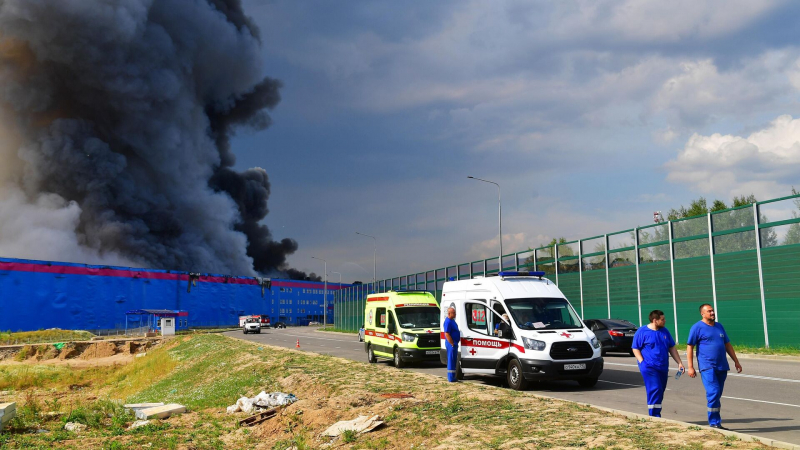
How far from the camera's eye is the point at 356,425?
9.54m

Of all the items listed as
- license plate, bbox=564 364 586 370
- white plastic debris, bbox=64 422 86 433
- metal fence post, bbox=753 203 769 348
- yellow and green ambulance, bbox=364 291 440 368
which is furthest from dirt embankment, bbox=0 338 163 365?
metal fence post, bbox=753 203 769 348

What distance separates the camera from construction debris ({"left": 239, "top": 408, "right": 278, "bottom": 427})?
12.0m

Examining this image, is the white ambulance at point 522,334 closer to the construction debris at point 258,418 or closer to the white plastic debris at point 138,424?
the construction debris at point 258,418

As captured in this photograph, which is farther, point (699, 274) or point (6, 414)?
point (699, 274)

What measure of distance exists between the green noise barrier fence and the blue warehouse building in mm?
57176

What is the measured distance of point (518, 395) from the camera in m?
11.2

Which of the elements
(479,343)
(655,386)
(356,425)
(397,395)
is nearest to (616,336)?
(479,343)

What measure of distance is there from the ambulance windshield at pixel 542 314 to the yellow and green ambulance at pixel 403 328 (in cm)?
621

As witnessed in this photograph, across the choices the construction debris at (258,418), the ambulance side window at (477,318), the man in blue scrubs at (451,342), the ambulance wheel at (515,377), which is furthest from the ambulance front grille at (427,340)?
the construction debris at (258,418)

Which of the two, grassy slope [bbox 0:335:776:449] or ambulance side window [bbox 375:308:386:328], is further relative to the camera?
ambulance side window [bbox 375:308:386:328]

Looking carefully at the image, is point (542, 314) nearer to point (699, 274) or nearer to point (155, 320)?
point (699, 274)

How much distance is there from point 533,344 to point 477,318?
6.65ft

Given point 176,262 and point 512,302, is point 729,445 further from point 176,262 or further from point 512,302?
point 176,262

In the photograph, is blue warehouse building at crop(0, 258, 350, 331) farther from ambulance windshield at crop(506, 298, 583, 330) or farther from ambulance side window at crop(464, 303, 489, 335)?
ambulance windshield at crop(506, 298, 583, 330)
